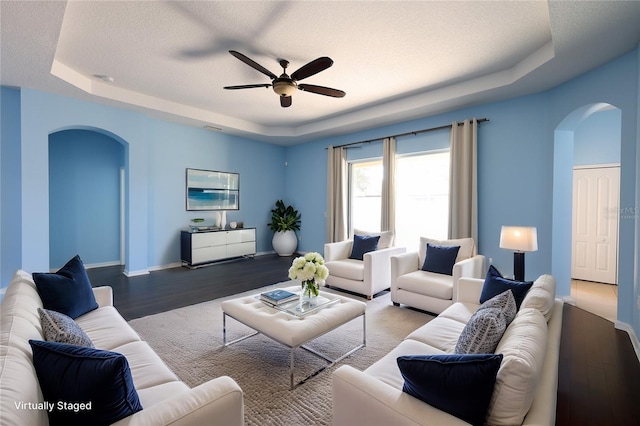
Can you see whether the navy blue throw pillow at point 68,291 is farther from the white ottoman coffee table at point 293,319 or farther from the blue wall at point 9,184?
the blue wall at point 9,184

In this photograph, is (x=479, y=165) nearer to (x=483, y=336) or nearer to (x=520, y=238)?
(x=520, y=238)

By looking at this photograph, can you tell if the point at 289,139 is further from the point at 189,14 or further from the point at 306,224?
the point at 189,14

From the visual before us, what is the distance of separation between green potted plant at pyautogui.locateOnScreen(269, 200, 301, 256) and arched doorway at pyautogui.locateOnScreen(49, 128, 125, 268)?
3302 millimetres

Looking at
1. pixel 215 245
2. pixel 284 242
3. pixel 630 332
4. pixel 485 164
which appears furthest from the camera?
pixel 284 242

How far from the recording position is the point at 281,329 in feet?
6.89

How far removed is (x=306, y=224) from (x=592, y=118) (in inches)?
230

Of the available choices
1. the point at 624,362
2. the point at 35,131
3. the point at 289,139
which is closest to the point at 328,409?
the point at 624,362

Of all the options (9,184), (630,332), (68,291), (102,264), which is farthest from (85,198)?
(630,332)

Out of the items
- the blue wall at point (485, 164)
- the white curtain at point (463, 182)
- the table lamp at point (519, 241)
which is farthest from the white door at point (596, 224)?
the table lamp at point (519, 241)

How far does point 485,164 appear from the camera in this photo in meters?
4.50

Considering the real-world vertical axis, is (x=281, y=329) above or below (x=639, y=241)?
below

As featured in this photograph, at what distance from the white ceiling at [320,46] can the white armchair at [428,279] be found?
2.28 m

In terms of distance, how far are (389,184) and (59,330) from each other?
500cm

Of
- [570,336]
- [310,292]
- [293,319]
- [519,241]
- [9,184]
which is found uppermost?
[9,184]
